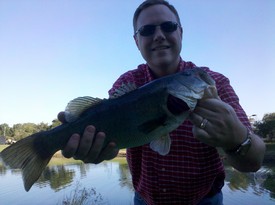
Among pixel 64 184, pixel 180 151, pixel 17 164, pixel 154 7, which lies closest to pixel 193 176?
pixel 180 151

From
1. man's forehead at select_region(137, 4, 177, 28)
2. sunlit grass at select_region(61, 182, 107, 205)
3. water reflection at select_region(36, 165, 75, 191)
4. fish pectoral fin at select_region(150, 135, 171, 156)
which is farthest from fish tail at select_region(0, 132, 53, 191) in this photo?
water reflection at select_region(36, 165, 75, 191)

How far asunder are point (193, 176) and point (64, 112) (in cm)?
173

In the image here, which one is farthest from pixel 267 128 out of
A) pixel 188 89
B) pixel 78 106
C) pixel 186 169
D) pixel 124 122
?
pixel 78 106

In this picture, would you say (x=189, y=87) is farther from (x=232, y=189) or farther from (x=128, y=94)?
(x=232, y=189)

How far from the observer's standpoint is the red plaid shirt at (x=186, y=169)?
3.67m

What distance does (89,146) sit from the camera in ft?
10.8

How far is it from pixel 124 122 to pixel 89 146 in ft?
1.54

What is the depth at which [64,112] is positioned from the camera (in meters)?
3.44

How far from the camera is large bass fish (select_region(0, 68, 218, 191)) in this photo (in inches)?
127

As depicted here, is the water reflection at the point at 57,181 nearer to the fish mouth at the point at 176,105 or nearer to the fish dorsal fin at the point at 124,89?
the fish dorsal fin at the point at 124,89

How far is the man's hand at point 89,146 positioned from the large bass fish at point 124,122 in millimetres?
68

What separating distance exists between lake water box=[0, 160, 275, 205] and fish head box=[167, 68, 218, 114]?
15771 millimetres

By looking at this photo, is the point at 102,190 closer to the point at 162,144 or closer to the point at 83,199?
the point at 83,199

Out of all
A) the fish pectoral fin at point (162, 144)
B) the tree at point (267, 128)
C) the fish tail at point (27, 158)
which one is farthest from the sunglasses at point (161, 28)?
the tree at point (267, 128)
